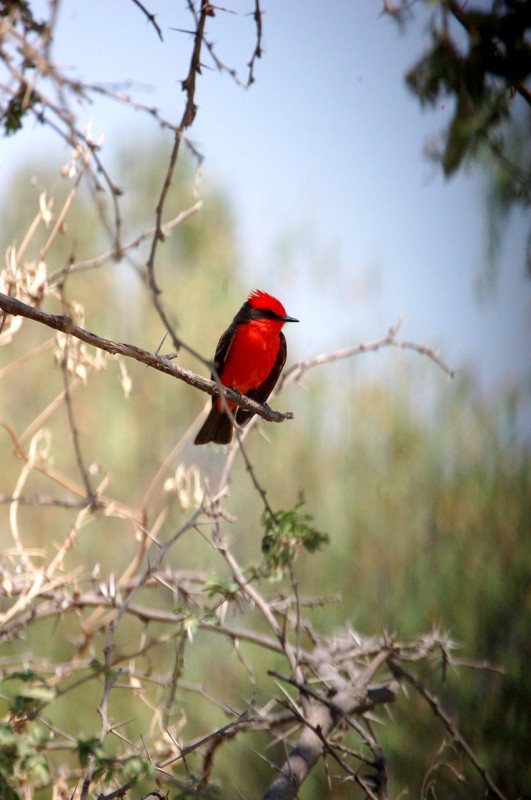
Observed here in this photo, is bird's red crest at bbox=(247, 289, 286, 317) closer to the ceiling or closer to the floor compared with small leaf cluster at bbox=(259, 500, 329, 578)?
closer to the ceiling

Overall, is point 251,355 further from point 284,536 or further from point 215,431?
point 284,536

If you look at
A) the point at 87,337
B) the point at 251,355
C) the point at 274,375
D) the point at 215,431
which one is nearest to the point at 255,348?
the point at 251,355

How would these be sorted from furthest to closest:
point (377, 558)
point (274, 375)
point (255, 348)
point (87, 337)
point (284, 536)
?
point (377, 558)
point (274, 375)
point (255, 348)
point (284, 536)
point (87, 337)

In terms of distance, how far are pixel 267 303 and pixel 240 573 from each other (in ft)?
7.87

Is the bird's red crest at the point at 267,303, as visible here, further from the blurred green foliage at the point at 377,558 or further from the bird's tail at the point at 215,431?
the bird's tail at the point at 215,431

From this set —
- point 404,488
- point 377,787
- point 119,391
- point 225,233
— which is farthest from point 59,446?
point 377,787

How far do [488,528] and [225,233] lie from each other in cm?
719

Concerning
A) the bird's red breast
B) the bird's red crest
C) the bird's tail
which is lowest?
the bird's tail

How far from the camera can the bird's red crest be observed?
529 centimetres

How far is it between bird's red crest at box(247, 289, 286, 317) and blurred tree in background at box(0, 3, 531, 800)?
75cm

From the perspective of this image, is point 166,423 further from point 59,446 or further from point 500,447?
point 500,447

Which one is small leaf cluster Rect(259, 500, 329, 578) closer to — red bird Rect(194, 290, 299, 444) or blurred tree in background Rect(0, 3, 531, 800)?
blurred tree in background Rect(0, 3, 531, 800)

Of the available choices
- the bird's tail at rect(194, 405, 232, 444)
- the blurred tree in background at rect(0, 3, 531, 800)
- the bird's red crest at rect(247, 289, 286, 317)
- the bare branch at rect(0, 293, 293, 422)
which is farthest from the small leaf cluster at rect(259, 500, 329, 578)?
the bird's red crest at rect(247, 289, 286, 317)

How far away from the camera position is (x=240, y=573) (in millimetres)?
3277
